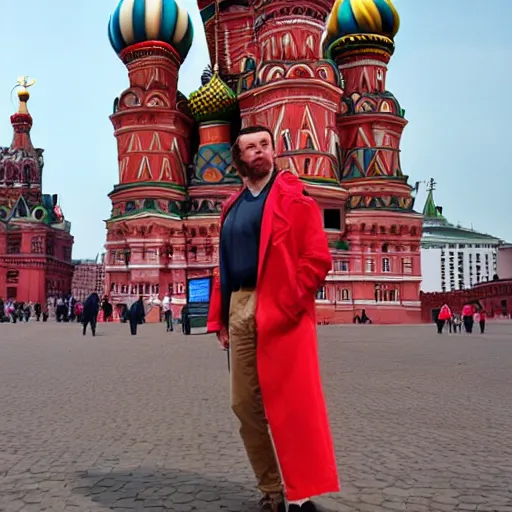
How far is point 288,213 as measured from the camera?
3182 millimetres

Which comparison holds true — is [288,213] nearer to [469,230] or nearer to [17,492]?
[17,492]

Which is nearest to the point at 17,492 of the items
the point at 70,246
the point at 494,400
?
the point at 494,400

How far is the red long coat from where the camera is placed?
2.97 meters

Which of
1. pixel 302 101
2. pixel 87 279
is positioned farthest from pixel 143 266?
pixel 87 279

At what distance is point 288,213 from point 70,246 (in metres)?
61.9

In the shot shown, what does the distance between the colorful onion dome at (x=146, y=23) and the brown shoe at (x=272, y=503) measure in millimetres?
41022

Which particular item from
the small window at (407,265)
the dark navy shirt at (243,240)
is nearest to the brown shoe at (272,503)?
the dark navy shirt at (243,240)

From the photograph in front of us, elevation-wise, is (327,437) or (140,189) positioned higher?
(140,189)

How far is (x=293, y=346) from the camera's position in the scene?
3.04m

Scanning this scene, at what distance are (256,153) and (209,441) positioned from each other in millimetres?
2263

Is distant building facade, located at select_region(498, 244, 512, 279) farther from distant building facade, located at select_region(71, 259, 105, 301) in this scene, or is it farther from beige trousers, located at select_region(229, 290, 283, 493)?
beige trousers, located at select_region(229, 290, 283, 493)

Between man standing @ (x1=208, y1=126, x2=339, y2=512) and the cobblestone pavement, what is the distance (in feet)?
1.12

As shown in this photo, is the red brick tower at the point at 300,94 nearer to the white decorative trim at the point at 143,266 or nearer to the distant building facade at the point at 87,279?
the white decorative trim at the point at 143,266

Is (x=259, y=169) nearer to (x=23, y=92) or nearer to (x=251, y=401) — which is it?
(x=251, y=401)
